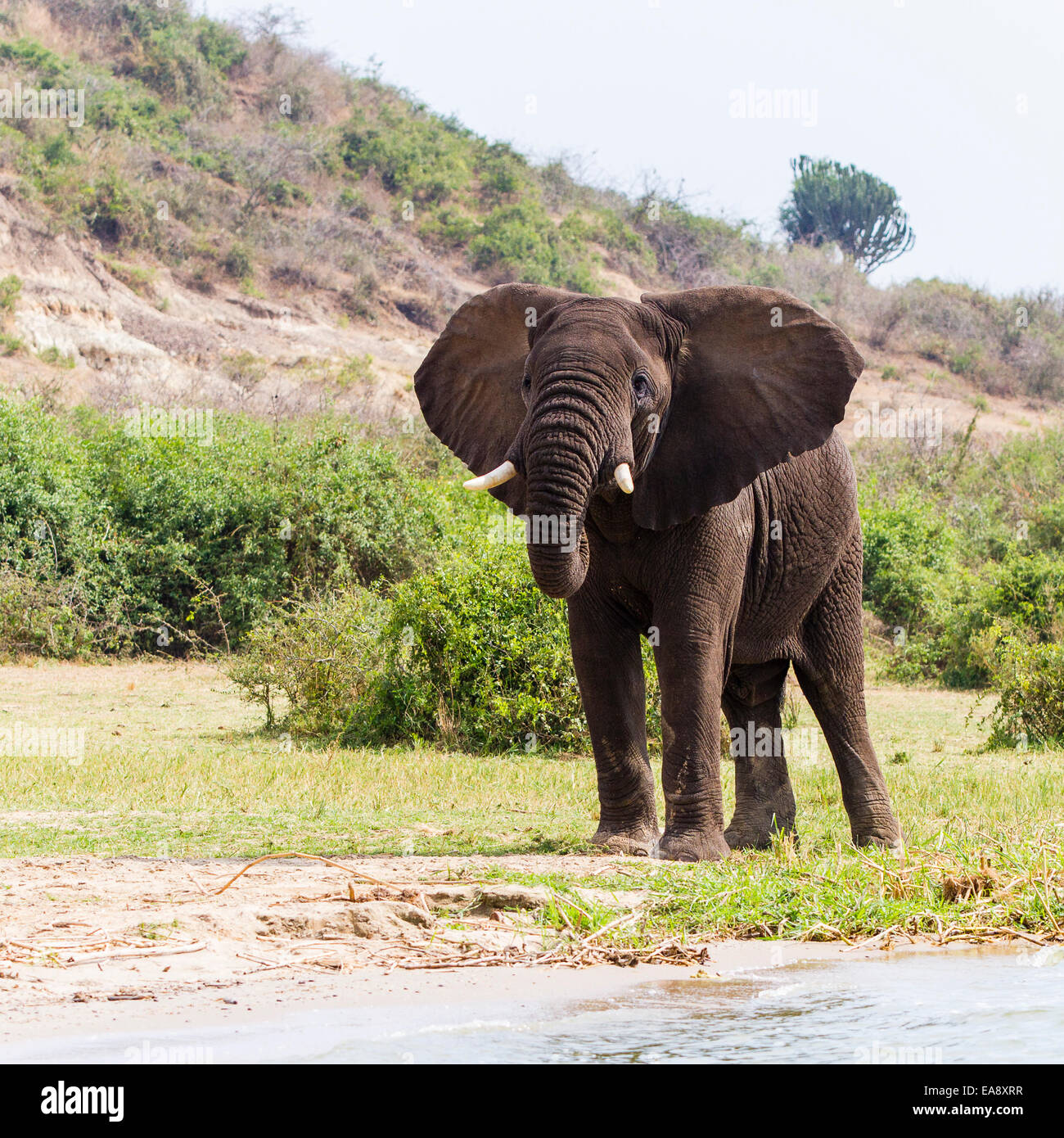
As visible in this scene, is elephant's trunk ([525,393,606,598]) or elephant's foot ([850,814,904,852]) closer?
elephant's trunk ([525,393,606,598])

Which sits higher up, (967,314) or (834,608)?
(967,314)

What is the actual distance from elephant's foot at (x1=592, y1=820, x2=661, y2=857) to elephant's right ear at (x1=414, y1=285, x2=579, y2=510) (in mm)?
1838

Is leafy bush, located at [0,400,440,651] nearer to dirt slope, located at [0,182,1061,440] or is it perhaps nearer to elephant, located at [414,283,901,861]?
dirt slope, located at [0,182,1061,440]

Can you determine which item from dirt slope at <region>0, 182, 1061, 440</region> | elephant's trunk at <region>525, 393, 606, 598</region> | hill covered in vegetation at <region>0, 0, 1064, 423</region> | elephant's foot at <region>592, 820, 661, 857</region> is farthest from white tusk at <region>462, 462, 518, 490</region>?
hill covered in vegetation at <region>0, 0, 1064, 423</region>

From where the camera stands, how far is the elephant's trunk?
20.1 feet

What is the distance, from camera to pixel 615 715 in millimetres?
7480

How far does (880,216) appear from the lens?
6391 centimetres

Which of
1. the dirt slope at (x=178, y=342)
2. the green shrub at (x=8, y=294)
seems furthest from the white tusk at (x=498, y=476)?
the green shrub at (x=8, y=294)

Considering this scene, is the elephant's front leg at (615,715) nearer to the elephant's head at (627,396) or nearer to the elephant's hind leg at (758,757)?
the elephant's head at (627,396)

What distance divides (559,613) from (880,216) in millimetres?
55626

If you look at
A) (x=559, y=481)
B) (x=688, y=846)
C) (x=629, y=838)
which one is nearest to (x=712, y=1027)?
(x=559, y=481)

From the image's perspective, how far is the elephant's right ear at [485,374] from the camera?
7.45 meters
